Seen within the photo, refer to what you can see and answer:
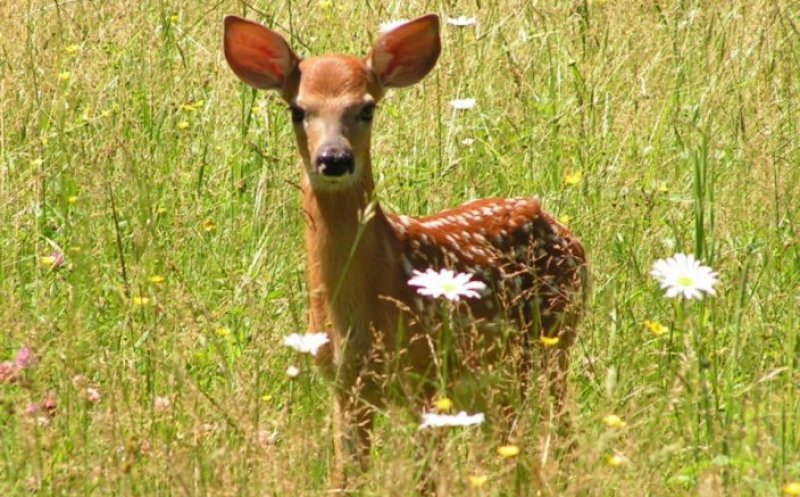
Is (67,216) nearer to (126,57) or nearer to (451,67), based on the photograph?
(126,57)

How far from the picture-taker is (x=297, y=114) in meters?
4.85

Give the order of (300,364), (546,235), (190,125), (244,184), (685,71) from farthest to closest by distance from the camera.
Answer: (685,71)
(190,125)
(244,184)
(546,235)
(300,364)

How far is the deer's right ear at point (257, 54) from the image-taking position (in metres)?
4.99

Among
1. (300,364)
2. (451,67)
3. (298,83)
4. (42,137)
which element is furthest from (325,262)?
(451,67)

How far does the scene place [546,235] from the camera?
5160 mm

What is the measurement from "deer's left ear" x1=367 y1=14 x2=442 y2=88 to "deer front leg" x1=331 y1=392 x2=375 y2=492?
42.4 inches

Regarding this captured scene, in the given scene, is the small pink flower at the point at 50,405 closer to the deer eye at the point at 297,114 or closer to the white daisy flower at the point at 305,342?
the white daisy flower at the point at 305,342

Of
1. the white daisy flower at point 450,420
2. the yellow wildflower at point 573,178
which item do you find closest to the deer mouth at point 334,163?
the white daisy flower at point 450,420

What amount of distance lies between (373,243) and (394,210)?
1112 mm

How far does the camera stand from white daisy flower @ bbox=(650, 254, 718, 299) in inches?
151

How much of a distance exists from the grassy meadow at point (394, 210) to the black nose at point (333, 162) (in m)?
0.37

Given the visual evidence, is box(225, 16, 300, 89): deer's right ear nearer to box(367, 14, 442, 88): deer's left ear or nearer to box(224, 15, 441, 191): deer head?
box(224, 15, 441, 191): deer head

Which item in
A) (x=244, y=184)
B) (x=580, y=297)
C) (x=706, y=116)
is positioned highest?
(x=706, y=116)

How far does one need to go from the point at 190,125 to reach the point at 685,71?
1.80 metres
